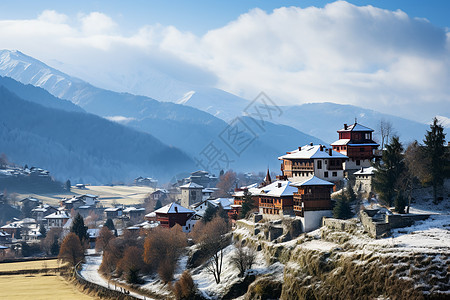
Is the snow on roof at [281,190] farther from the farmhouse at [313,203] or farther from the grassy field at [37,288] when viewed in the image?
the grassy field at [37,288]

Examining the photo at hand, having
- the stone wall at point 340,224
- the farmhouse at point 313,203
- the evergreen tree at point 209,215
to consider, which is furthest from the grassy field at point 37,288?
the stone wall at point 340,224

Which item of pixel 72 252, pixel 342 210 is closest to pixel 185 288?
pixel 342 210

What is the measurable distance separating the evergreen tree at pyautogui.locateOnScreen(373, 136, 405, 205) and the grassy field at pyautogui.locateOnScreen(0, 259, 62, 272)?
6894 cm

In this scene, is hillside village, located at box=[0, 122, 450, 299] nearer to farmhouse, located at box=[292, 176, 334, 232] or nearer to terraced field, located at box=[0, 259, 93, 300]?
farmhouse, located at box=[292, 176, 334, 232]

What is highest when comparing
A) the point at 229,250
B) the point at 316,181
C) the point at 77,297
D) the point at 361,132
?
the point at 361,132

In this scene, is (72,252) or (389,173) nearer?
(389,173)

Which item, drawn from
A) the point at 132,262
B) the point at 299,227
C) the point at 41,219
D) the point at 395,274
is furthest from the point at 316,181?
the point at 41,219

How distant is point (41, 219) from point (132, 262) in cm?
10504

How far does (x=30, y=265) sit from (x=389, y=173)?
76.5m

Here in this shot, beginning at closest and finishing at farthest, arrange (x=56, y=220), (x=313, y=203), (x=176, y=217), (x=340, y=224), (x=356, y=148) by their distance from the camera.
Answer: (x=340, y=224), (x=313, y=203), (x=356, y=148), (x=176, y=217), (x=56, y=220)

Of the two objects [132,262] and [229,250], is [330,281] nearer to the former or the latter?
[229,250]

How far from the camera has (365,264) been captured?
60.0 meters

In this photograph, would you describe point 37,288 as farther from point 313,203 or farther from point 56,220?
point 56,220

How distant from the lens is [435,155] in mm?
74812
